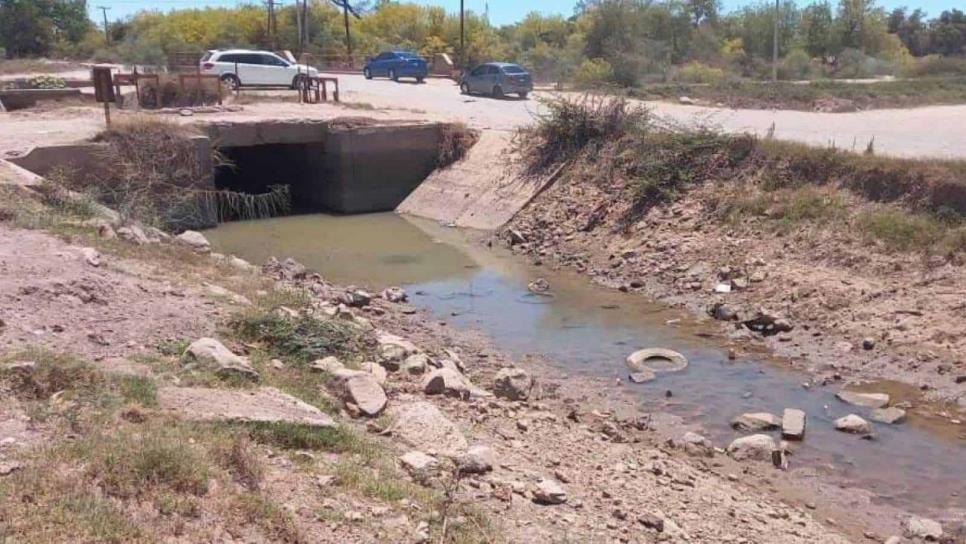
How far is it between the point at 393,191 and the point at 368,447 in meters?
18.1

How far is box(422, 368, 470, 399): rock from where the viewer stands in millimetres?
8469

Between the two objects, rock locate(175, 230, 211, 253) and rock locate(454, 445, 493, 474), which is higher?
rock locate(454, 445, 493, 474)

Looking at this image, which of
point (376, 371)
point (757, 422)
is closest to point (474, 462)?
point (376, 371)

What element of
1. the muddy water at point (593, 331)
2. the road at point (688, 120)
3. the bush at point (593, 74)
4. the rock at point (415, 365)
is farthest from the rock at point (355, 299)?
the bush at point (593, 74)

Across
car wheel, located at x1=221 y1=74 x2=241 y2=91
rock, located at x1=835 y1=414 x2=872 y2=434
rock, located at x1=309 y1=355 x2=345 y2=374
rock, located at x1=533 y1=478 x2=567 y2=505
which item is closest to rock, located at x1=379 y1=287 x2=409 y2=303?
rock, located at x1=309 y1=355 x2=345 y2=374

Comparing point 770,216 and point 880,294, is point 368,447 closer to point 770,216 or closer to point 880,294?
point 880,294

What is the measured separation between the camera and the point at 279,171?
2628 centimetres

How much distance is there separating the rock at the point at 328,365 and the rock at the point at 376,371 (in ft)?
0.77

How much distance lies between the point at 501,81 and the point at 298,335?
1150 inches

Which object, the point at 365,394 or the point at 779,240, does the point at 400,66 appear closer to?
the point at 779,240

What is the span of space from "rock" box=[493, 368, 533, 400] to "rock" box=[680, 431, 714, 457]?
1.59 meters

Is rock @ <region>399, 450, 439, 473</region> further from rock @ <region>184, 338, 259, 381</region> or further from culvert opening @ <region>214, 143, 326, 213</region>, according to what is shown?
culvert opening @ <region>214, 143, 326, 213</region>

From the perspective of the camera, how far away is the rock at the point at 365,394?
7336mm

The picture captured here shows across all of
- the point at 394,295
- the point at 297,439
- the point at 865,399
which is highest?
the point at 297,439
